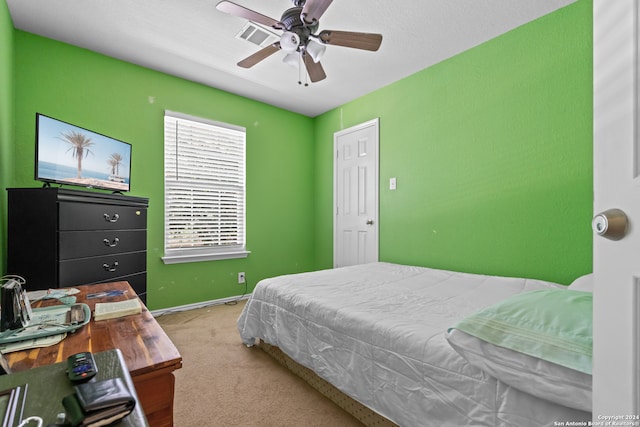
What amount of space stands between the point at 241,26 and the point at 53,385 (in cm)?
255

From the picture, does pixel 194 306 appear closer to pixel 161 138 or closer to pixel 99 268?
pixel 99 268

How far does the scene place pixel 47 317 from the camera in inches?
43.1

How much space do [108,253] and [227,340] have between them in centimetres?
117

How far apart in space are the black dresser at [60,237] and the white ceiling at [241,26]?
4.71 feet

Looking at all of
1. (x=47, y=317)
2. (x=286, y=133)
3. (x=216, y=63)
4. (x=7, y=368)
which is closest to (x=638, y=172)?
(x=7, y=368)

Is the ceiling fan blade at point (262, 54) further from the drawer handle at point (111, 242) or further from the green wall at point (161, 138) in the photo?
the drawer handle at point (111, 242)

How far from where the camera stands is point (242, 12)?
1.73 metres

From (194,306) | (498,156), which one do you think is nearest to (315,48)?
(498,156)

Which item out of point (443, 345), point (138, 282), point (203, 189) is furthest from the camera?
point (203, 189)

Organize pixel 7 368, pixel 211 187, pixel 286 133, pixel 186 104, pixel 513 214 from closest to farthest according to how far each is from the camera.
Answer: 1. pixel 7 368
2. pixel 513 214
3. pixel 186 104
4. pixel 211 187
5. pixel 286 133

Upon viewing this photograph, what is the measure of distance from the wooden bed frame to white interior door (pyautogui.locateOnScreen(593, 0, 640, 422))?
0.99 metres

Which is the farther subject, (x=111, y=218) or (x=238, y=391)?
(x=111, y=218)

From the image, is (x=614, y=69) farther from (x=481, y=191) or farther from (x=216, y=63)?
(x=216, y=63)

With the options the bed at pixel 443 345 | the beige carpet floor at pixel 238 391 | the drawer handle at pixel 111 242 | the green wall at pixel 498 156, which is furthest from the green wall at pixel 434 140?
the beige carpet floor at pixel 238 391
